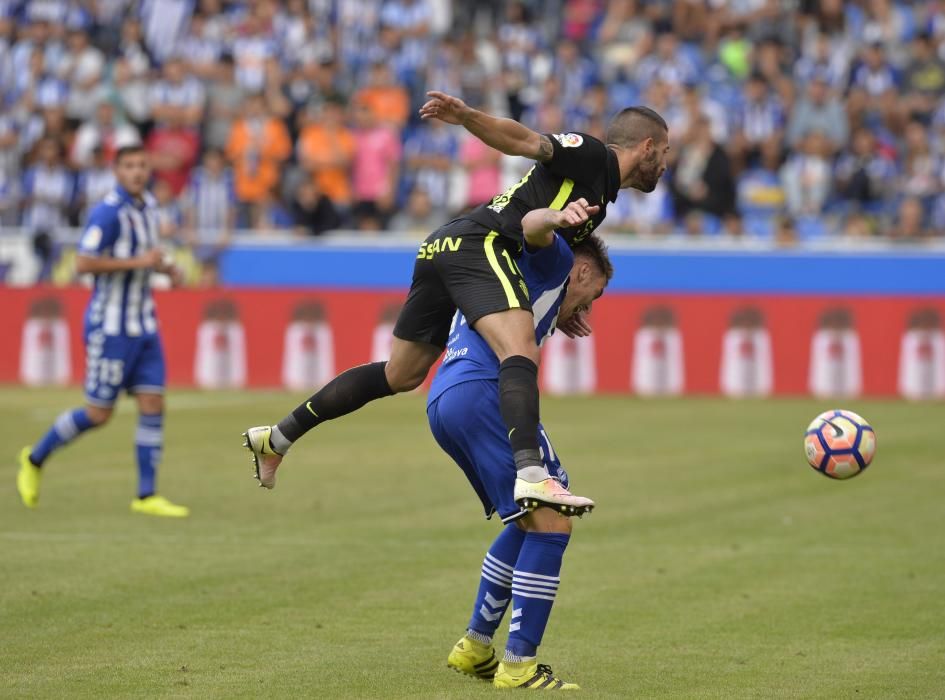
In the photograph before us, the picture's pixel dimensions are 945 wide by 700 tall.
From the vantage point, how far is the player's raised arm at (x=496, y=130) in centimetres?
729

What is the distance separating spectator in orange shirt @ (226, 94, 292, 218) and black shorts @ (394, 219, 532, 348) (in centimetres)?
1744

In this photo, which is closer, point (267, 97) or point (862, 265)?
point (862, 265)

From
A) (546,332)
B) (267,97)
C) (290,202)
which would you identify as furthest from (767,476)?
(267,97)

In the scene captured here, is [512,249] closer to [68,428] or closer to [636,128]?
[636,128]

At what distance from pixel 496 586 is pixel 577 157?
1.91 m

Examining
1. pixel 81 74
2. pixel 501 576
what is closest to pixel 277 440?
pixel 501 576

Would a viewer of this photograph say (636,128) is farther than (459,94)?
No

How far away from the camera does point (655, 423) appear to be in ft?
61.6

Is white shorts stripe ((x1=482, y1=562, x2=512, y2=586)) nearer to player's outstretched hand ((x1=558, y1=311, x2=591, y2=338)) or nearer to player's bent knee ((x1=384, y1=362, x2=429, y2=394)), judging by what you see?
player's bent knee ((x1=384, y1=362, x2=429, y2=394))

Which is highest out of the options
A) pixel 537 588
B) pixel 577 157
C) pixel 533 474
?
pixel 577 157

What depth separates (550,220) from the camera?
6996 millimetres

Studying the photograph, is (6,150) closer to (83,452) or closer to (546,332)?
(83,452)

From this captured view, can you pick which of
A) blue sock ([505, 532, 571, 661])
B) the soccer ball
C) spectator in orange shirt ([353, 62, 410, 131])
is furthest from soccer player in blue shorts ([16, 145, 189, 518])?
spectator in orange shirt ([353, 62, 410, 131])

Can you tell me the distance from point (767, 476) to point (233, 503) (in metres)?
4.71
